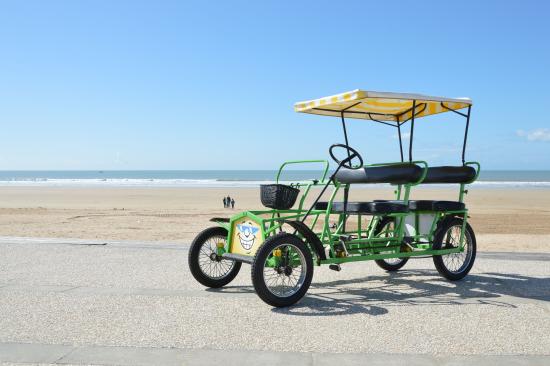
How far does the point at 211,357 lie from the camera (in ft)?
13.4

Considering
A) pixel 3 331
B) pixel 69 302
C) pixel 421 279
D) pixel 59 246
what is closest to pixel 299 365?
pixel 3 331

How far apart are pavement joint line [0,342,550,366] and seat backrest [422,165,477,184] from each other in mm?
3165

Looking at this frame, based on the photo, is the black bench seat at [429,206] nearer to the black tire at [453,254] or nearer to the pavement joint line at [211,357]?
the black tire at [453,254]

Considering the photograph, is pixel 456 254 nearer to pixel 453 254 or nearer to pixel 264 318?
pixel 453 254

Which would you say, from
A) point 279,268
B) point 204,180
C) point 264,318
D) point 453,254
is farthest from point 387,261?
point 204,180

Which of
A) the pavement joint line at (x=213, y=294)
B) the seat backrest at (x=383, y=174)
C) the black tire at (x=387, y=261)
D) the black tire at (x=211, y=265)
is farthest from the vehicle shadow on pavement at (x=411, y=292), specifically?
the seat backrest at (x=383, y=174)

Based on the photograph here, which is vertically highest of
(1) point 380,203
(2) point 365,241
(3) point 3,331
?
(1) point 380,203

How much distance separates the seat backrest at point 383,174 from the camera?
6.40 meters

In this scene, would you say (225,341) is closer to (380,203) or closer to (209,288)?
(209,288)

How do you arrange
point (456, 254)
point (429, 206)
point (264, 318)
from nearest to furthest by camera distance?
point (264, 318) < point (429, 206) < point (456, 254)

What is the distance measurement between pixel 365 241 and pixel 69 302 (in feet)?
10.8

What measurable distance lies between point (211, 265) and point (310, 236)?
165cm

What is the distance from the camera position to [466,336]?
464 cm

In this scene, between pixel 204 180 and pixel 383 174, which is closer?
pixel 383 174
